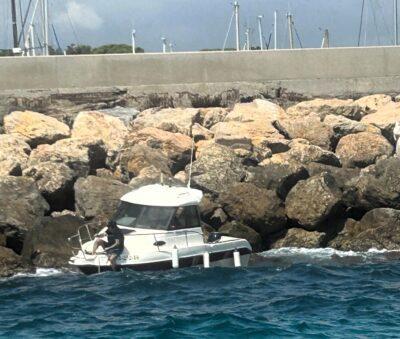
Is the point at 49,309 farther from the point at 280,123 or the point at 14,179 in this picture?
the point at 280,123

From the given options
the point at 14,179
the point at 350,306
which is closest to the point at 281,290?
the point at 350,306

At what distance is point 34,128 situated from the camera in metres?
23.5

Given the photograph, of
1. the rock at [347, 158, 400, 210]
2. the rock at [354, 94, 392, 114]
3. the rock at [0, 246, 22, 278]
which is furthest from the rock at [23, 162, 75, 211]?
the rock at [354, 94, 392, 114]

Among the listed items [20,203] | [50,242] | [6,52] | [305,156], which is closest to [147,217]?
[50,242]

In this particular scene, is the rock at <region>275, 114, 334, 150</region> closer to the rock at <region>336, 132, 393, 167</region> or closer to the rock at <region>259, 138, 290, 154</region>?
the rock at <region>336, 132, 393, 167</region>

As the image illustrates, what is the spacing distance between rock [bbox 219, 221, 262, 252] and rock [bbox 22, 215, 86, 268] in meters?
2.85

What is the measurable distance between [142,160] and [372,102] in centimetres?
810

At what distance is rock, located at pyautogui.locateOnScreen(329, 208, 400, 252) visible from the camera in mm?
18875

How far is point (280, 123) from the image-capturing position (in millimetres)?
24578

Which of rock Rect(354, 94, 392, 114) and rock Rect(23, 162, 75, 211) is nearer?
rock Rect(23, 162, 75, 211)

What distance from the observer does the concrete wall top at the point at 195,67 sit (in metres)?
26.3

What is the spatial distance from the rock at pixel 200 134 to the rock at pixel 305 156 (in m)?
2.36

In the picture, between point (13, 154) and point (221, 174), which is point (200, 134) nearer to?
point (221, 174)

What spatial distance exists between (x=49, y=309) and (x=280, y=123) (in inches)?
444
